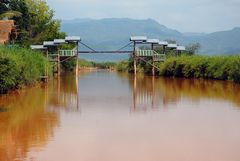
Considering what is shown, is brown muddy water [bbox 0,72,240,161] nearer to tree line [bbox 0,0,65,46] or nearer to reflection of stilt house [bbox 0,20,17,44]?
reflection of stilt house [bbox 0,20,17,44]

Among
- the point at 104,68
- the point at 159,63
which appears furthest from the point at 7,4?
the point at 104,68

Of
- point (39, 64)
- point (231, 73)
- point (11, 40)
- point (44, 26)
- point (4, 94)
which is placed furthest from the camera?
A: point (44, 26)

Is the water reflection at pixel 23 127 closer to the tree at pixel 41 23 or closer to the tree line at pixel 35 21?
the tree line at pixel 35 21

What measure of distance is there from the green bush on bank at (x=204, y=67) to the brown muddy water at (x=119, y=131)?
61.2 feet

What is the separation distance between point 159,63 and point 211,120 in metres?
41.6

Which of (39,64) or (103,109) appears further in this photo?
(39,64)

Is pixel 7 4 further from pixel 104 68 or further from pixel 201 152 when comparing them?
pixel 104 68

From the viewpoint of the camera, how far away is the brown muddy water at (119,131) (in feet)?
36.4

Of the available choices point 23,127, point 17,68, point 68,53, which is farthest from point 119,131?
point 68,53

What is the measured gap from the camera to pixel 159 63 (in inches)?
2285

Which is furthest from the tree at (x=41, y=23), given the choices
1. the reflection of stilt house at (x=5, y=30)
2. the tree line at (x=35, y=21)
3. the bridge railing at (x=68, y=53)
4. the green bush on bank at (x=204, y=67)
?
the reflection of stilt house at (x=5, y=30)

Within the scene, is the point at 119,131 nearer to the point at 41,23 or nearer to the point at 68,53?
the point at 68,53

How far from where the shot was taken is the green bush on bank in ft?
134

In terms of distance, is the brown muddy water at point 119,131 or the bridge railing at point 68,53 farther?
the bridge railing at point 68,53
